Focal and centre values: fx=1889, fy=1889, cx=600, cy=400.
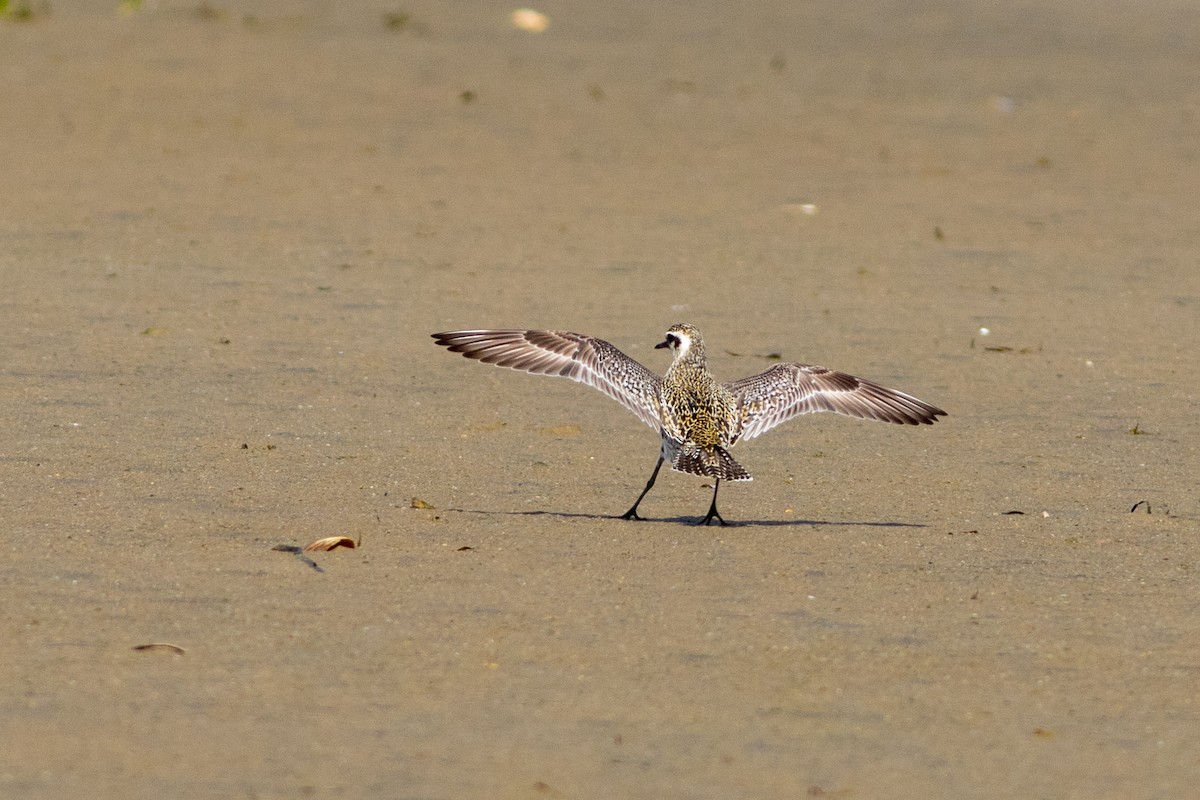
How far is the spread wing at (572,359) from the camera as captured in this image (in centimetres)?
822

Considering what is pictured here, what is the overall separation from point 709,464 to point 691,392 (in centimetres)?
55

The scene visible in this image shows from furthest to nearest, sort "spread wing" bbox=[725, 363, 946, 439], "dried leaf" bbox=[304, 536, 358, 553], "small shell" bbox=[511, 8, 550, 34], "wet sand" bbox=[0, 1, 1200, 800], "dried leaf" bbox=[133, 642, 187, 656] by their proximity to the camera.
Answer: "small shell" bbox=[511, 8, 550, 34], "spread wing" bbox=[725, 363, 946, 439], "dried leaf" bbox=[304, 536, 358, 553], "dried leaf" bbox=[133, 642, 187, 656], "wet sand" bbox=[0, 1, 1200, 800]

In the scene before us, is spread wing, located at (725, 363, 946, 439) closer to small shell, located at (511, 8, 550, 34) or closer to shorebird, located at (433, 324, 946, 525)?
shorebird, located at (433, 324, 946, 525)

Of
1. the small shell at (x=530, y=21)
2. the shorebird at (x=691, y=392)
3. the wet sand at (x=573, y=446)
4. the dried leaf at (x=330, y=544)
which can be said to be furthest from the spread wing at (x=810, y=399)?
the small shell at (x=530, y=21)

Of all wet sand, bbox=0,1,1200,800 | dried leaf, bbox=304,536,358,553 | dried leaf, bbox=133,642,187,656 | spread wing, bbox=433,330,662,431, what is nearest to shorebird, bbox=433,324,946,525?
spread wing, bbox=433,330,662,431

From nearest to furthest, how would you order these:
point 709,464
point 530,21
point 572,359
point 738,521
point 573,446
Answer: point 709,464 → point 738,521 → point 572,359 → point 573,446 → point 530,21

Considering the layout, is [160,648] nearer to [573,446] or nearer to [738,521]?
[738,521]

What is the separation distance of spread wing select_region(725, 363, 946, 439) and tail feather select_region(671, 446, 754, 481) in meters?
0.39

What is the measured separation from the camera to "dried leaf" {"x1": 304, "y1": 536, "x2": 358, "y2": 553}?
732 cm

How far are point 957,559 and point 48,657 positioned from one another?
354 centimetres

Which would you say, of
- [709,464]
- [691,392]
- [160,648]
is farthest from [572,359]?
[160,648]

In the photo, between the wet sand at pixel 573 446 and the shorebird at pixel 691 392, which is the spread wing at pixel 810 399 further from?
the wet sand at pixel 573 446

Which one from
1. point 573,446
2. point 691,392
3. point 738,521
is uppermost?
point 691,392

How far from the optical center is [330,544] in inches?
289
